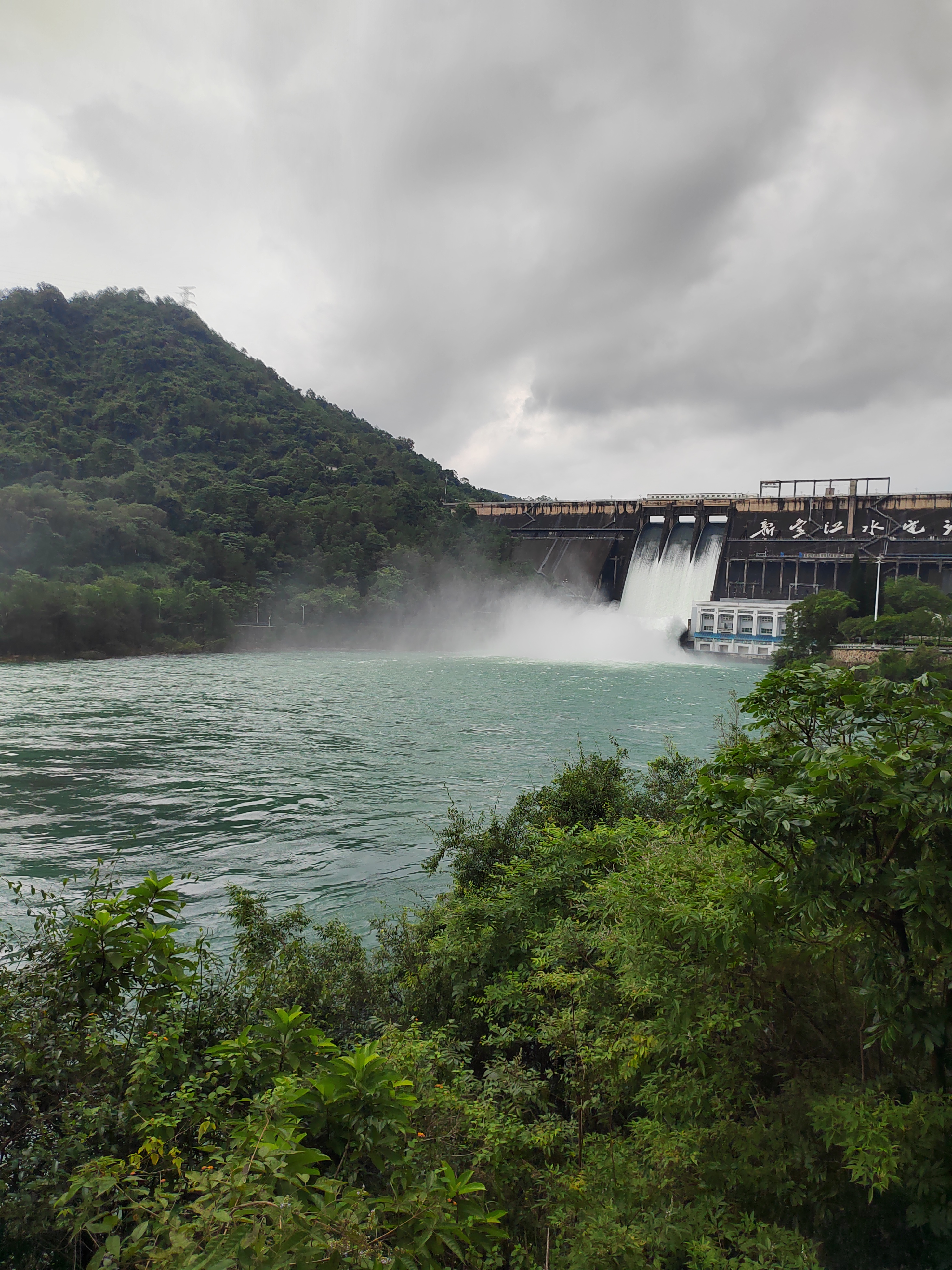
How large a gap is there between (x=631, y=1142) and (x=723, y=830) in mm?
1625

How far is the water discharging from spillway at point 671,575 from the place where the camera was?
195 feet

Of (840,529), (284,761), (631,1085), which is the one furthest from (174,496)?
(631,1085)

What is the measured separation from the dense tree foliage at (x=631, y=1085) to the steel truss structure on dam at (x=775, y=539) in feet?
173

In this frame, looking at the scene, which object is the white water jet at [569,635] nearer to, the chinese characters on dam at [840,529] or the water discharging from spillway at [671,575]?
the water discharging from spillway at [671,575]

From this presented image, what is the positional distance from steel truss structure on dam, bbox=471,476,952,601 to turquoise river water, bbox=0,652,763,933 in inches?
957

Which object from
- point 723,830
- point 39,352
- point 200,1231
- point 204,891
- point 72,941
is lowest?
point 204,891

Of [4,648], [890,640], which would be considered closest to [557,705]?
[890,640]

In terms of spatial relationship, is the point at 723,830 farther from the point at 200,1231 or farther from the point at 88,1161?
the point at 88,1161

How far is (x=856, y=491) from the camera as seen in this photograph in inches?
2355

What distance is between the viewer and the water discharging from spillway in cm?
5941

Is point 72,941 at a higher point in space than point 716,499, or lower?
lower

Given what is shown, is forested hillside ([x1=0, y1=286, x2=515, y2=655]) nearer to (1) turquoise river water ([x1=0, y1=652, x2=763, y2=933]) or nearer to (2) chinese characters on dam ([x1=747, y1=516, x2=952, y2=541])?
(1) turquoise river water ([x1=0, y1=652, x2=763, y2=933])

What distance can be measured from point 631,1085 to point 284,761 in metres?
16.0

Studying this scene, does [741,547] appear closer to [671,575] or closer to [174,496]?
[671,575]
